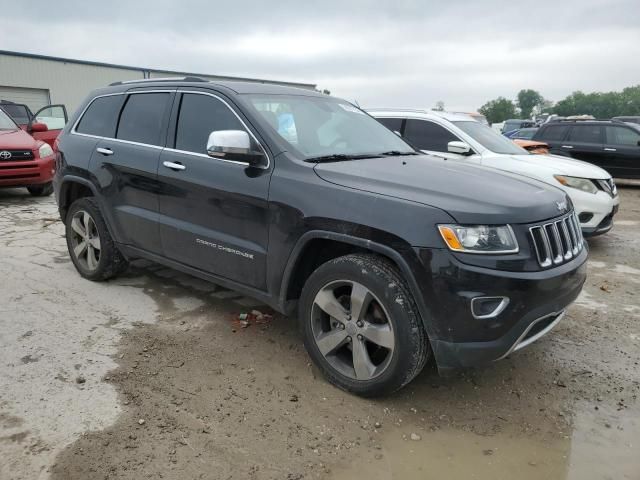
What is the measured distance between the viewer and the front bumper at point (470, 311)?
2500 mm

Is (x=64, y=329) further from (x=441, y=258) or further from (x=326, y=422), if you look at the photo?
(x=441, y=258)

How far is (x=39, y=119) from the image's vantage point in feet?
43.2

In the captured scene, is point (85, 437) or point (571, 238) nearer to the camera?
point (85, 437)

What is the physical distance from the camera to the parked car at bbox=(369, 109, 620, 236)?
6.36 m

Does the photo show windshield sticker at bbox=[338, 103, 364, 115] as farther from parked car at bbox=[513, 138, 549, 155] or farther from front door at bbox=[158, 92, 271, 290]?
parked car at bbox=[513, 138, 549, 155]

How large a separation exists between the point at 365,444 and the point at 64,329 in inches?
96.8

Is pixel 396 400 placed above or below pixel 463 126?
below

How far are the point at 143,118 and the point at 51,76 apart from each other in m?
24.8

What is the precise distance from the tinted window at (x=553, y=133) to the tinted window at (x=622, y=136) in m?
0.96

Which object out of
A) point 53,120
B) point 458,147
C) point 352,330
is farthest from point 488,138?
point 53,120

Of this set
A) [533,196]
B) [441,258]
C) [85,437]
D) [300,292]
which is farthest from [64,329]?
[533,196]

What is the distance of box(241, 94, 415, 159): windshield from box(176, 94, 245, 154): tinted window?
0.22 m

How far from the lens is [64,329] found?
3.79m

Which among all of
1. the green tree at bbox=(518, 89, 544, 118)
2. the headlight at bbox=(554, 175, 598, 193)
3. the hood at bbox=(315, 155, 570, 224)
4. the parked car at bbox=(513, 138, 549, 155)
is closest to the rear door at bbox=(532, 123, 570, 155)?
the parked car at bbox=(513, 138, 549, 155)
